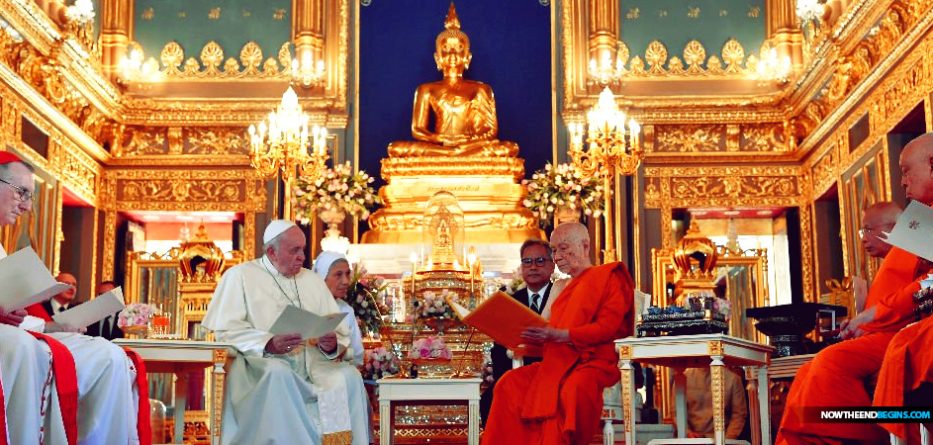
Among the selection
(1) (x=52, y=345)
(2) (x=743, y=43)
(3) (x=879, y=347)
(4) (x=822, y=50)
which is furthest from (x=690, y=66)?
(1) (x=52, y=345)

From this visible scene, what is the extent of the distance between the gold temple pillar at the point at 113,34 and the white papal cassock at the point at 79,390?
6615 millimetres

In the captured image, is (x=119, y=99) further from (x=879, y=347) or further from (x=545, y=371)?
(x=879, y=347)

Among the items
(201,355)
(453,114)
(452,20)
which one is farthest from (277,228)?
(452,20)

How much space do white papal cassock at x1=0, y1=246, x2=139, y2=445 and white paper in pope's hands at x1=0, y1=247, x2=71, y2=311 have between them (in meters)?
0.11

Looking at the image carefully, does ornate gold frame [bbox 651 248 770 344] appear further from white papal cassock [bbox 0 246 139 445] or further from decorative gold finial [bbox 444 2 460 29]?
white papal cassock [bbox 0 246 139 445]

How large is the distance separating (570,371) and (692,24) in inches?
248

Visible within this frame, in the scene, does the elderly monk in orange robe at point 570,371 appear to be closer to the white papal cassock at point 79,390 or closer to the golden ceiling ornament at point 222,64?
the white papal cassock at point 79,390

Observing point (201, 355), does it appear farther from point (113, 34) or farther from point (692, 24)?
point (692, 24)

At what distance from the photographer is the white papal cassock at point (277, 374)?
4664 millimetres

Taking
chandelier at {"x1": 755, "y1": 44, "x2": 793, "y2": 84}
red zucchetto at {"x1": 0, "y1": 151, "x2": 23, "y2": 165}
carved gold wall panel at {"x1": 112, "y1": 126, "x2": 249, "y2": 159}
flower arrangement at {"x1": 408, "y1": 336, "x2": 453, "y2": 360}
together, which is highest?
chandelier at {"x1": 755, "y1": 44, "x2": 793, "y2": 84}

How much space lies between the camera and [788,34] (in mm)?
10094

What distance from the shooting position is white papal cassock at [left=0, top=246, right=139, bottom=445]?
11.7 feet

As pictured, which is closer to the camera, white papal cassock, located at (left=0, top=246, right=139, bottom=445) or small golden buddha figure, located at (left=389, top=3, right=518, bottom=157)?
white papal cassock, located at (left=0, top=246, right=139, bottom=445)

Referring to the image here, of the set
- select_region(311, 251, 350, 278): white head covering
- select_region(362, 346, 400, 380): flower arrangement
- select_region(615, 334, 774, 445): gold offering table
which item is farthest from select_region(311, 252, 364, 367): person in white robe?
select_region(615, 334, 774, 445): gold offering table
